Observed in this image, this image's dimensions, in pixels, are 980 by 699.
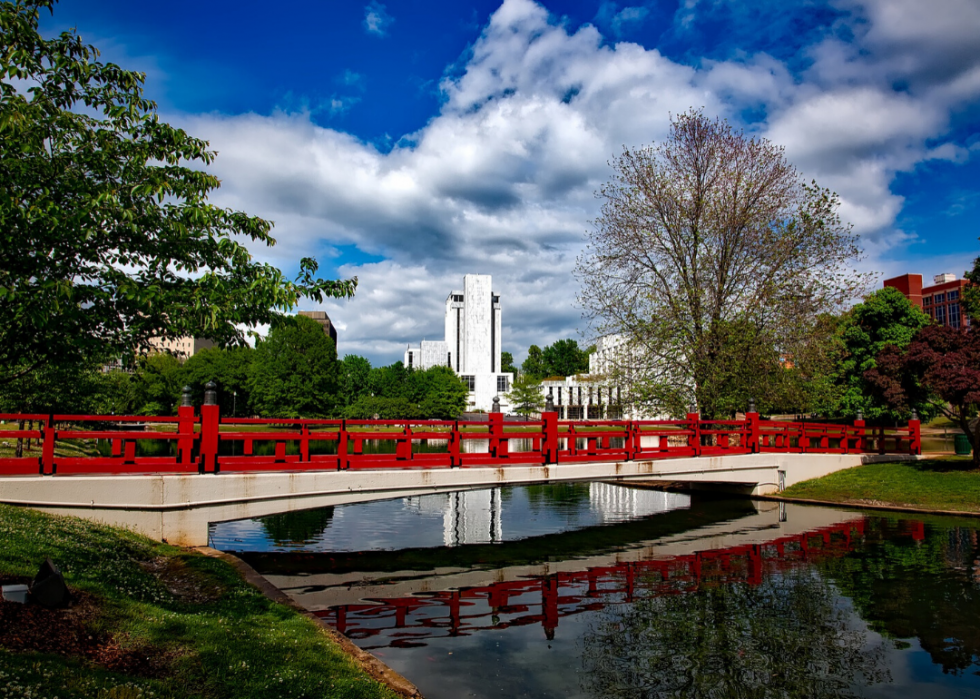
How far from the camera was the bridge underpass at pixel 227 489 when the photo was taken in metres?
12.1

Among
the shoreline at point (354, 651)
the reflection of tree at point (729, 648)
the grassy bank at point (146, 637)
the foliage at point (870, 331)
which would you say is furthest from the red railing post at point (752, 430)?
the foliage at point (870, 331)

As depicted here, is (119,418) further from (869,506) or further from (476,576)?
(869,506)

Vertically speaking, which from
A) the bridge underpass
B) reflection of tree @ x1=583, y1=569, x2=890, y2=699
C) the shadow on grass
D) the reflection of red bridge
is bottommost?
the reflection of red bridge

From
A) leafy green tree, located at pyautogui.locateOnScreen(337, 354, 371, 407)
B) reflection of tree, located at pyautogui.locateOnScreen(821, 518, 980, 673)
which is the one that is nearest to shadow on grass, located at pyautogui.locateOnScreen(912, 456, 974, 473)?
reflection of tree, located at pyautogui.locateOnScreen(821, 518, 980, 673)

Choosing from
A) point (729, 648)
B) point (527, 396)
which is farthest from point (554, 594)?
point (527, 396)

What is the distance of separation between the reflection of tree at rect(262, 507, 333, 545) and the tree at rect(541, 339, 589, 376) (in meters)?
142

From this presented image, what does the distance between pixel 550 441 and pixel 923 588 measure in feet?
28.7

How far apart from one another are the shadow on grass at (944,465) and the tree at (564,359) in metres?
135

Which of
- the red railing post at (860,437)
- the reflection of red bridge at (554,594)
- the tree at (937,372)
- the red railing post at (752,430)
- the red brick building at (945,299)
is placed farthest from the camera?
the red brick building at (945,299)

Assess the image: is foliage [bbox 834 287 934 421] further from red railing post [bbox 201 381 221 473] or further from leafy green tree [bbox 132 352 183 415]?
leafy green tree [bbox 132 352 183 415]

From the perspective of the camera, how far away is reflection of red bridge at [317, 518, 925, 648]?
1047 centimetres

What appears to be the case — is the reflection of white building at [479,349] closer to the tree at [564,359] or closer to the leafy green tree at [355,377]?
the tree at [564,359]

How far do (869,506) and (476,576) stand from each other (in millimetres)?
16441

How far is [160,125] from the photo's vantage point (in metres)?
11.3
